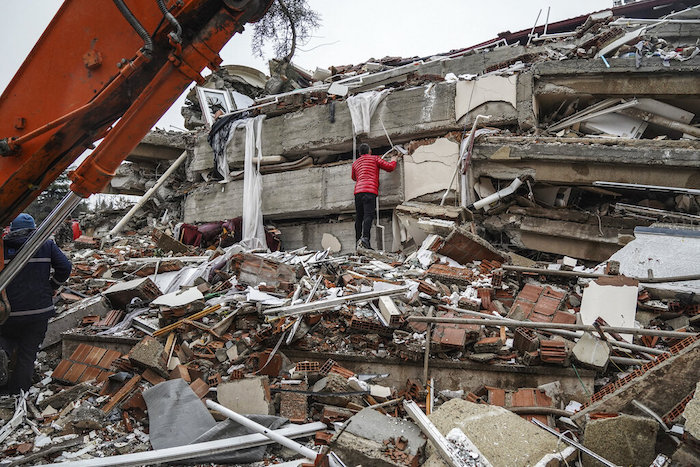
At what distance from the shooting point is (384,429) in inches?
118

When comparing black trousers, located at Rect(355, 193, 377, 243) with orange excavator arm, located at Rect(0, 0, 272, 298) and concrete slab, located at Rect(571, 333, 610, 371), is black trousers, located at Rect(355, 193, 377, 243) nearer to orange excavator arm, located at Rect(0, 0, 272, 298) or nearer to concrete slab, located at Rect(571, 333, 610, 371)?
concrete slab, located at Rect(571, 333, 610, 371)

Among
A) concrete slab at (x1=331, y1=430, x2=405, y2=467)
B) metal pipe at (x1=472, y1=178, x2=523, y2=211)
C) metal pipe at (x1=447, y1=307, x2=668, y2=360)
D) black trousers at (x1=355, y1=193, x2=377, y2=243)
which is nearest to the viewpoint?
concrete slab at (x1=331, y1=430, x2=405, y2=467)

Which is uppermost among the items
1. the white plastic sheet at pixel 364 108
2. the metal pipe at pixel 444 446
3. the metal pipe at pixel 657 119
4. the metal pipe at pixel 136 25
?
the white plastic sheet at pixel 364 108

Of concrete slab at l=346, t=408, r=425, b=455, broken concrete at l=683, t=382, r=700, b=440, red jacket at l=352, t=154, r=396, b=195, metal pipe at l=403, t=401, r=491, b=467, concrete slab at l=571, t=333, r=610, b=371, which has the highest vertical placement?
red jacket at l=352, t=154, r=396, b=195

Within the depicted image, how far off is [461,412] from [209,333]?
2727 millimetres

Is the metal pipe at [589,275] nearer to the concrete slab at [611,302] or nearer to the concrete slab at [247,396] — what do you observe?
the concrete slab at [611,302]

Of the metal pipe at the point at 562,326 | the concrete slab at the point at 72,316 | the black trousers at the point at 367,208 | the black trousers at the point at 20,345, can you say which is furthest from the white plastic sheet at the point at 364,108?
the black trousers at the point at 20,345

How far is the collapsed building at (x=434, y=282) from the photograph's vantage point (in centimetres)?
316

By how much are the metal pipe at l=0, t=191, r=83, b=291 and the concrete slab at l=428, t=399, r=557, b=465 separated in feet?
8.62

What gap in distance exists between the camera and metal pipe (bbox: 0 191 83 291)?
2377 millimetres

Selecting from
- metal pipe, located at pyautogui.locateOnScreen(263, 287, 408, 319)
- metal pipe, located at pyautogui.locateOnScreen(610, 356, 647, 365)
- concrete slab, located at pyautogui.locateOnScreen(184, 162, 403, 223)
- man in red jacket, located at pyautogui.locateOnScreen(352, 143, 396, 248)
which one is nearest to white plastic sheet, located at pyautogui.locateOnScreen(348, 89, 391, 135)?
concrete slab, located at pyautogui.locateOnScreen(184, 162, 403, 223)

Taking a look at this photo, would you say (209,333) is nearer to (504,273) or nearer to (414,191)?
(504,273)

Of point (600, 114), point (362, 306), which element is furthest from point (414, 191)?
point (362, 306)

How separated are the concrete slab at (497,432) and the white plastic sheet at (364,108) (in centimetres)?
651
